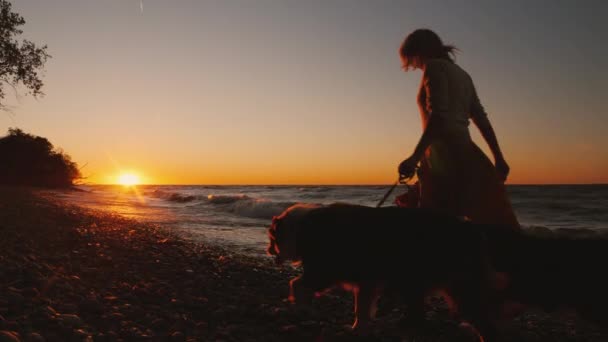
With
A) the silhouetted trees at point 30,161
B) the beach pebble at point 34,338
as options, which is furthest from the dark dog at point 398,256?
the silhouetted trees at point 30,161

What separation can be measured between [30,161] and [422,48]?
4271 cm

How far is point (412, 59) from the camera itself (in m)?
3.46

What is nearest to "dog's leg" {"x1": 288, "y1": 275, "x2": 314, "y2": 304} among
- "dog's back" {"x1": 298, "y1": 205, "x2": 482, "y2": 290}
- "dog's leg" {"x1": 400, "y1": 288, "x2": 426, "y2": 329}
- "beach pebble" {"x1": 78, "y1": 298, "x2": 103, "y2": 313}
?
"dog's back" {"x1": 298, "y1": 205, "x2": 482, "y2": 290}

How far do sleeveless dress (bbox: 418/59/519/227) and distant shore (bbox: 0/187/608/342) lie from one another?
1033mm

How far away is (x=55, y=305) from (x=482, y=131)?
14.1ft

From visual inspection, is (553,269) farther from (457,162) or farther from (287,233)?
(287,233)

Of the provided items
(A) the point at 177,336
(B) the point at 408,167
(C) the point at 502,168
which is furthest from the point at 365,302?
(C) the point at 502,168

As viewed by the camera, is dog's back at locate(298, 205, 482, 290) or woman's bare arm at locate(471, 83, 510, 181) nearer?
dog's back at locate(298, 205, 482, 290)

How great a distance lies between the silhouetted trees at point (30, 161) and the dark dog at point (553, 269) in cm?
4340

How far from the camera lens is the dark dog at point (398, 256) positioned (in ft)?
8.55

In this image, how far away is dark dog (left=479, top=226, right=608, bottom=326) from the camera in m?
2.31

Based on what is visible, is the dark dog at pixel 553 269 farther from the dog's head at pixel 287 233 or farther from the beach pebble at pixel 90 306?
the beach pebble at pixel 90 306

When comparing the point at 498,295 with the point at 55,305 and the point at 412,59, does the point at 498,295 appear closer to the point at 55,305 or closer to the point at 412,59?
the point at 412,59

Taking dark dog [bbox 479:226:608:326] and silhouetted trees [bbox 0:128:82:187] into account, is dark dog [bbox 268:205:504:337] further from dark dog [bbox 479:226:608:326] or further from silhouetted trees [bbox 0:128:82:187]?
silhouetted trees [bbox 0:128:82:187]
